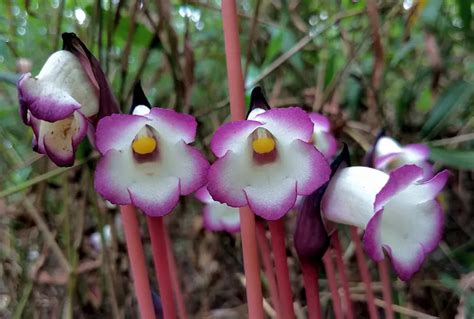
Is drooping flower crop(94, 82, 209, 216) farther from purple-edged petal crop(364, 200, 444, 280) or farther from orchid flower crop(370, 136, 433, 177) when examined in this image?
orchid flower crop(370, 136, 433, 177)

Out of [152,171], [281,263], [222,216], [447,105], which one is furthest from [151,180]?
[447,105]

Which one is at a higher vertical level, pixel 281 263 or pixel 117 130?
pixel 117 130

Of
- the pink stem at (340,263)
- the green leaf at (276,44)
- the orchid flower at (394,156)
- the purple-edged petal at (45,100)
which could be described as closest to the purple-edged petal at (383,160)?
the orchid flower at (394,156)

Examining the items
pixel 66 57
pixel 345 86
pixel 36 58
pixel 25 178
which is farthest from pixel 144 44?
pixel 66 57

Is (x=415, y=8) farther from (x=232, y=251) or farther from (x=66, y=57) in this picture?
(x=66, y=57)

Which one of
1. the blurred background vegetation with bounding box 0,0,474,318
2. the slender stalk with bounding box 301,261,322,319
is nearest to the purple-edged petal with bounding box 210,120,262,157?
the slender stalk with bounding box 301,261,322,319

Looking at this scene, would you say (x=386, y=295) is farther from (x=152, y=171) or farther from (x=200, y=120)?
(x=200, y=120)
